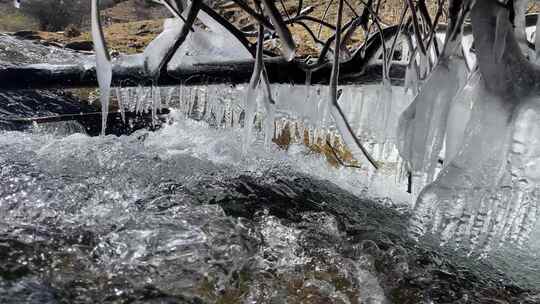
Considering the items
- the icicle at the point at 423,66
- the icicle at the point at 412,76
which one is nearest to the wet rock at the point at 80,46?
the icicle at the point at 412,76

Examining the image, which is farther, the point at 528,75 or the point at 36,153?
the point at 36,153

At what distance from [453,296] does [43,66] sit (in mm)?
2525

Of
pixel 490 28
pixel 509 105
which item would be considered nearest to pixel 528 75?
pixel 509 105

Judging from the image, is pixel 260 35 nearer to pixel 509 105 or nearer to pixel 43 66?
pixel 509 105

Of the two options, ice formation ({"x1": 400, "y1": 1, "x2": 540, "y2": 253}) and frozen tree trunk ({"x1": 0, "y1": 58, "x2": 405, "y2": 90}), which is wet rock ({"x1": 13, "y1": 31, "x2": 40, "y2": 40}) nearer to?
frozen tree trunk ({"x1": 0, "y1": 58, "x2": 405, "y2": 90})

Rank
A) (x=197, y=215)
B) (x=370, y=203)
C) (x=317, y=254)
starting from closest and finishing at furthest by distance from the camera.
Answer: (x=317, y=254) → (x=197, y=215) → (x=370, y=203)

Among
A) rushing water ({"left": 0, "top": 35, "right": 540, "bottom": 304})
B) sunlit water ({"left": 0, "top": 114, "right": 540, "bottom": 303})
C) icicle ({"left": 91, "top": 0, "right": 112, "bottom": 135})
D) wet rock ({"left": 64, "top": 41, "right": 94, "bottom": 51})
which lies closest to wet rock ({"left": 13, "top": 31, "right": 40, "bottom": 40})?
wet rock ({"left": 64, "top": 41, "right": 94, "bottom": 51})

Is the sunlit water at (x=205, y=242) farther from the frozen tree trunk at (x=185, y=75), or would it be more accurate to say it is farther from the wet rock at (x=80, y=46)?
the wet rock at (x=80, y=46)

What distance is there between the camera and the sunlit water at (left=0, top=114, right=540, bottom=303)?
1.94m

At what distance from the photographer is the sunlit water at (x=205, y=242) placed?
1939 millimetres

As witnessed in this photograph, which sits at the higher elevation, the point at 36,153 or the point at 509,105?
the point at 509,105

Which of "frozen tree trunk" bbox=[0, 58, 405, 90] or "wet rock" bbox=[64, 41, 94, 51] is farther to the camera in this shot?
"wet rock" bbox=[64, 41, 94, 51]

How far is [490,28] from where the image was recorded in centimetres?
146

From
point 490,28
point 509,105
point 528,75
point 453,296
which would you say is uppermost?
point 490,28
